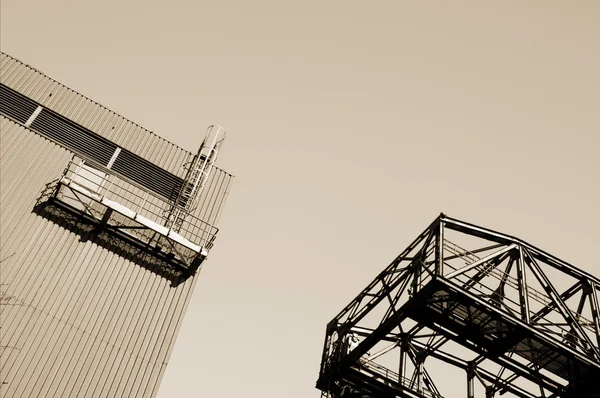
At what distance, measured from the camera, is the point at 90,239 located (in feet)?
56.6

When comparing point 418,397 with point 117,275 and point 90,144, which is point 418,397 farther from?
point 90,144

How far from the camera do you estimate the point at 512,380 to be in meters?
17.3

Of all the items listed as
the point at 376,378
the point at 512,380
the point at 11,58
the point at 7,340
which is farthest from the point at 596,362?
the point at 11,58

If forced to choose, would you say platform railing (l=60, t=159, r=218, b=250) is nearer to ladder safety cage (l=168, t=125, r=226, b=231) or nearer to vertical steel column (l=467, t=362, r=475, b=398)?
ladder safety cage (l=168, t=125, r=226, b=231)

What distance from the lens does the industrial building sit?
14.8 metres

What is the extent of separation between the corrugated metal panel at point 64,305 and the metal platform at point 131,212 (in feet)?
2.45

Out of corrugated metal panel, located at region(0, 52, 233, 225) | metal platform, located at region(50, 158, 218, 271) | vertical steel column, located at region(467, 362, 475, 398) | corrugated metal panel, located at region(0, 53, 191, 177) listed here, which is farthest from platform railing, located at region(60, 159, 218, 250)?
vertical steel column, located at region(467, 362, 475, 398)

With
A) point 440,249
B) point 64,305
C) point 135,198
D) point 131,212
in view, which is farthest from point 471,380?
point 135,198

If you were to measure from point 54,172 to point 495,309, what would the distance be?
48.0 feet

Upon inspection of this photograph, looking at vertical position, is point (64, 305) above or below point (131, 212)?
below

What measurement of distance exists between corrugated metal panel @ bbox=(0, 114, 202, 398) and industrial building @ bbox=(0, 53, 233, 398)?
32mm

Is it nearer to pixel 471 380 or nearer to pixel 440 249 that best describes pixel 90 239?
pixel 440 249

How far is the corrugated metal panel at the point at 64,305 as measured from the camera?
1441 centimetres

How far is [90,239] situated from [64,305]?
250cm
